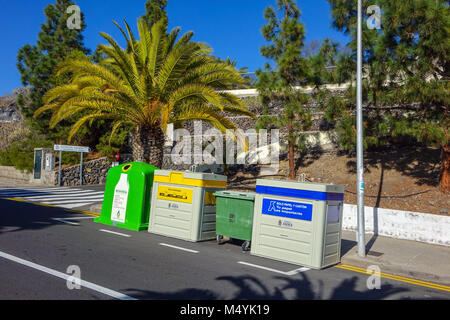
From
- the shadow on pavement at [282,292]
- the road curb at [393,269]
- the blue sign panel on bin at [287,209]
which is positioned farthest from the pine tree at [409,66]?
the shadow on pavement at [282,292]

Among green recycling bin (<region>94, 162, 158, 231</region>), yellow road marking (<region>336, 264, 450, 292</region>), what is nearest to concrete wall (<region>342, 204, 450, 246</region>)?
yellow road marking (<region>336, 264, 450, 292</region>)

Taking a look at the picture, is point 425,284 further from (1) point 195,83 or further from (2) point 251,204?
(1) point 195,83

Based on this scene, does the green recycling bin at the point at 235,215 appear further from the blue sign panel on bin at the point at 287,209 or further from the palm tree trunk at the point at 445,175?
the palm tree trunk at the point at 445,175

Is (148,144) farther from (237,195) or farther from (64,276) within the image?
(64,276)

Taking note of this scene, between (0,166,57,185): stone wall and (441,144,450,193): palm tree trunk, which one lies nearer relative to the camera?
(441,144,450,193): palm tree trunk

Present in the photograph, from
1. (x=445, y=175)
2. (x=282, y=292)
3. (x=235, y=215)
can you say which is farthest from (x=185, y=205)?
(x=445, y=175)

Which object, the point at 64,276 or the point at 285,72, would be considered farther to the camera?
the point at 285,72

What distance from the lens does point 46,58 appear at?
2583cm

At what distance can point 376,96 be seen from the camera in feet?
41.5

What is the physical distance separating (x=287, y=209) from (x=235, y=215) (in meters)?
1.46

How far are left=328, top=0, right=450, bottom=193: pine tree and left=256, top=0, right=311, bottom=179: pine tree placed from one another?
265 centimetres

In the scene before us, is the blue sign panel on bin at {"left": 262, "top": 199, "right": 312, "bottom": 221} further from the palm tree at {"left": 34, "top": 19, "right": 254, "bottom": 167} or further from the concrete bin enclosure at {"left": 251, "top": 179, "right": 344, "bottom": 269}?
the palm tree at {"left": 34, "top": 19, "right": 254, "bottom": 167}

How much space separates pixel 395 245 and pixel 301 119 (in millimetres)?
8889

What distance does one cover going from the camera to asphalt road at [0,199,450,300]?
16.4ft
